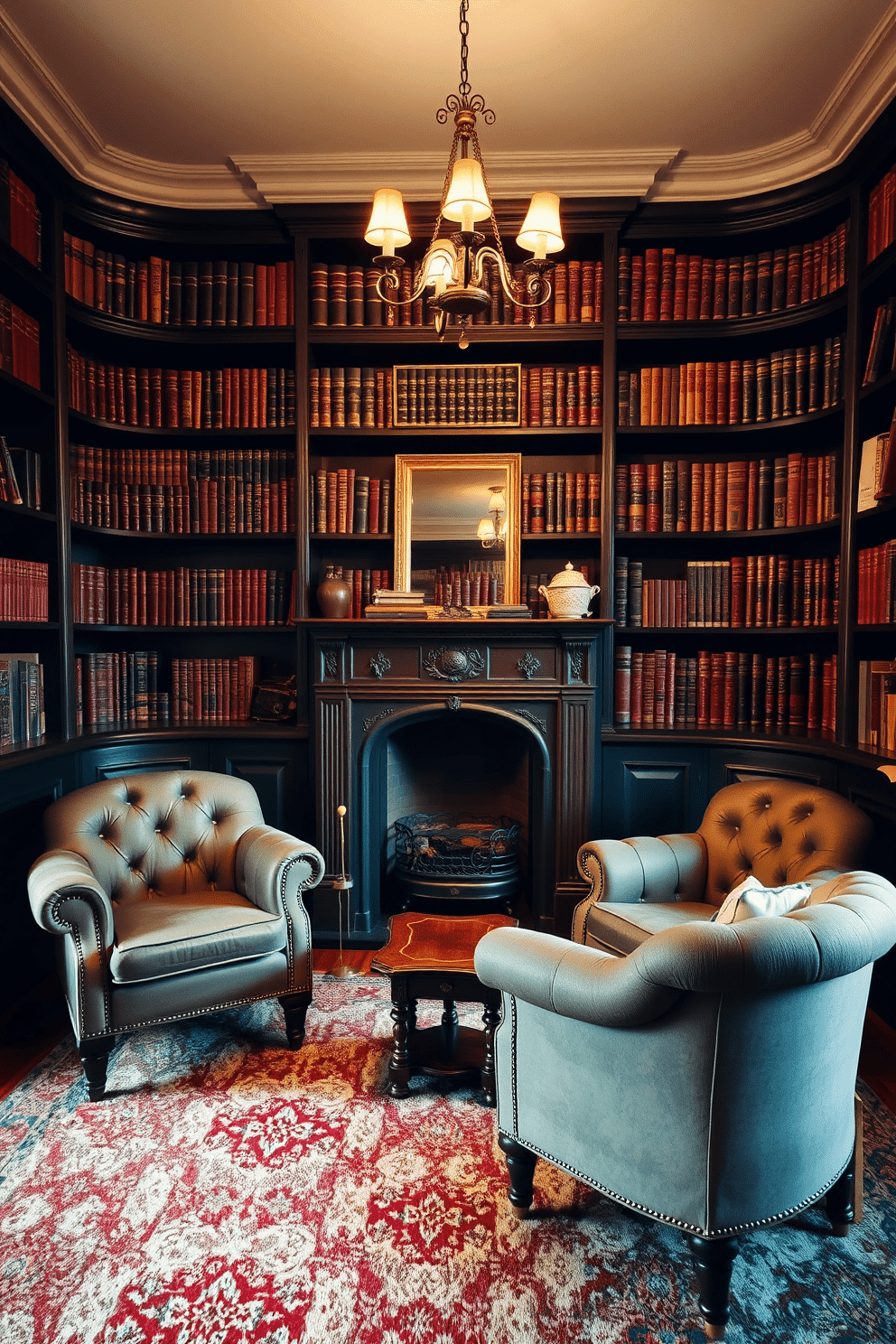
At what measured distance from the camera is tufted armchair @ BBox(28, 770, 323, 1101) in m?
2.31

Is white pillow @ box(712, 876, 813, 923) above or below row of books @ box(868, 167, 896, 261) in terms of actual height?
below

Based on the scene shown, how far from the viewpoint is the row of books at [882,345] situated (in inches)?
113

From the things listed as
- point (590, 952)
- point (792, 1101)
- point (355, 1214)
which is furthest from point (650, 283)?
point (355, 1214)

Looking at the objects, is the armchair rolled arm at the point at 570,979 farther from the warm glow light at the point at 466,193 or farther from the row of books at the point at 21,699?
the row of books at the point at 21,699

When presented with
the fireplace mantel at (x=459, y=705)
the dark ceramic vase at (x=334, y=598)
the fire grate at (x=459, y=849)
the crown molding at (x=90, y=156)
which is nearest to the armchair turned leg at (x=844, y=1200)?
the fireplace mantel at (x=459, y=705)

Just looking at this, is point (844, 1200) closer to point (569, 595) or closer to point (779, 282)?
point (569, 595)

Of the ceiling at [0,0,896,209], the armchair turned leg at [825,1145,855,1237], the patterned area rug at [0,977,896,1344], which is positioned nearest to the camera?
the patterned area rug at [0,977,896,1344]

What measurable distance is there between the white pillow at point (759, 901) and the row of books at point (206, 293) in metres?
3.09

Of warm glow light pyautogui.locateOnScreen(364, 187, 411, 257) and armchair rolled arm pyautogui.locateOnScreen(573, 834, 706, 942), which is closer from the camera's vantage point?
warm glow light pyautogui.locateOnScreen(364, 187, 411, 257)

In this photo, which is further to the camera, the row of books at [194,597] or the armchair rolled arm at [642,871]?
the row of books at [194,597]

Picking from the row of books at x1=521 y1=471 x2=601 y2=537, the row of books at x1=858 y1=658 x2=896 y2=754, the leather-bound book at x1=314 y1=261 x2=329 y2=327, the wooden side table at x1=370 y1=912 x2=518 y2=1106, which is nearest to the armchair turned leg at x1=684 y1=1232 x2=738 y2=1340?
the wooden side table at x1=370 y1=912 x2=518 y2=1106

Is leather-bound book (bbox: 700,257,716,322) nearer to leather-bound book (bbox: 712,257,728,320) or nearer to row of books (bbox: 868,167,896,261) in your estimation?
leather-bound book (bbox: 712,257,728,320)

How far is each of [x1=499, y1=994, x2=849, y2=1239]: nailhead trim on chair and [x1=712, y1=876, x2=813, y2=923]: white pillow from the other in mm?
530

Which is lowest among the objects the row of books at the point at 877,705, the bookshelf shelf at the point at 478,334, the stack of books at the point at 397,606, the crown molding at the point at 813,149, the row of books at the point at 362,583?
the row of books at the point at 877,705
